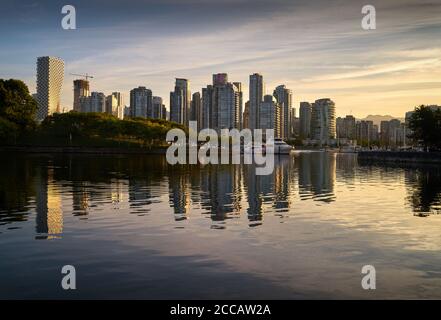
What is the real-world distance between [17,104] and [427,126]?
120 metres

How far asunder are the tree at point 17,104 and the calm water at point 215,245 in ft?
398

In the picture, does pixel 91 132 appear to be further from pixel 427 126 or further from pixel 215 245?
pixel 215 245

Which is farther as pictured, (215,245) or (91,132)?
(91,132)

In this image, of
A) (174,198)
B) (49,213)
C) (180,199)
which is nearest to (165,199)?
(174,198)

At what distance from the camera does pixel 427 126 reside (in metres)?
126

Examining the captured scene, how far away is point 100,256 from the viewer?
18562mm

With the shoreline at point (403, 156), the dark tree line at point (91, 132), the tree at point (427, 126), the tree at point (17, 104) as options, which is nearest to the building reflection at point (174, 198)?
the shoreline at point (403, 156)

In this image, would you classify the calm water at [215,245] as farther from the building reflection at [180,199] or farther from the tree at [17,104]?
the tree at [17,104]

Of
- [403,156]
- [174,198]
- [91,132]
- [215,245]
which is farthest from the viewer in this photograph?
[91,132]

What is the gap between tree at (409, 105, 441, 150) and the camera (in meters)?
124

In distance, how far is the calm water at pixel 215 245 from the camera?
49.1ft

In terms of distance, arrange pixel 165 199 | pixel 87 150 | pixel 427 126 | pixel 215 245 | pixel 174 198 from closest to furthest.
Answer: pixel 215 245
pixel 165 199
pixel 174 198
pixel 427 126
pixel 87 150

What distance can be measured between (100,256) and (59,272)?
2.50 m
